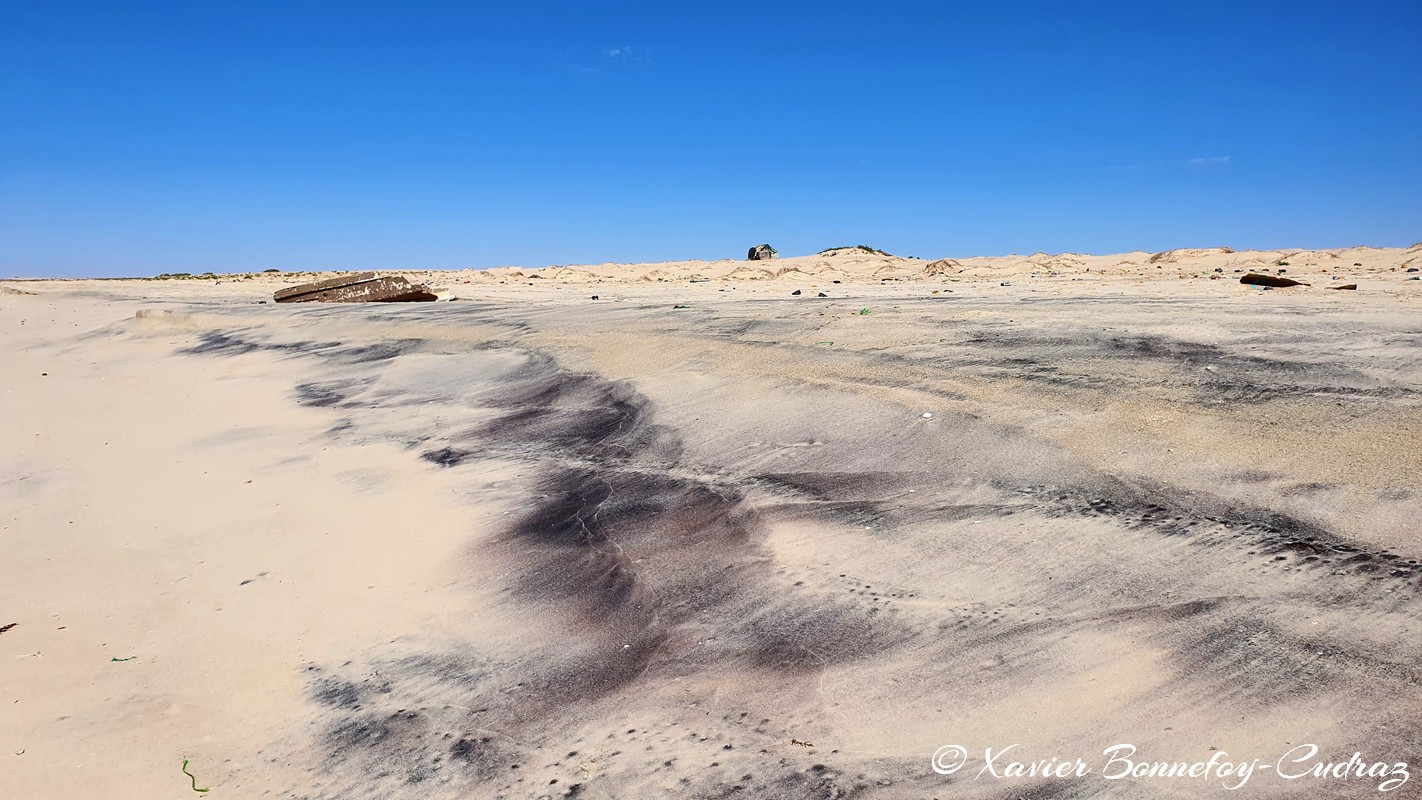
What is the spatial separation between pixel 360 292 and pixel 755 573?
36.1ft

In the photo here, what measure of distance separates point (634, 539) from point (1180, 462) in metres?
1.94

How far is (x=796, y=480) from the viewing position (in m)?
3.55

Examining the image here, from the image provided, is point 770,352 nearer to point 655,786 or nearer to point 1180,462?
point 1180,462

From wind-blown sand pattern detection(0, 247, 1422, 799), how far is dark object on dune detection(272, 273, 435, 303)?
255 inches

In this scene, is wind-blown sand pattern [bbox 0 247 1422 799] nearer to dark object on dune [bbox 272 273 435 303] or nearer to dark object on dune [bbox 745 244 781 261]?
dark object on dune [bbox 272 273 435 303]

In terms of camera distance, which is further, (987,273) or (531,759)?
(987,273)

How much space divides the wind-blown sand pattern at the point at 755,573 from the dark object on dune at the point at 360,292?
21.2 ft

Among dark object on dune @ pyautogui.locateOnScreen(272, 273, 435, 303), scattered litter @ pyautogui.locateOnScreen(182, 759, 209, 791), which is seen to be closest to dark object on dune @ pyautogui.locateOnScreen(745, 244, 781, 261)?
dark object on dune @ pyautogui.locateOnScreen(272, 273, 435, 303)

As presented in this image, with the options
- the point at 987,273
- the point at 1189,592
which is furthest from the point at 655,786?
the point at 987,273

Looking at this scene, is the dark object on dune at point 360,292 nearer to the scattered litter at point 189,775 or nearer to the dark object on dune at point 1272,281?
the dark object on dune at point 1272,281

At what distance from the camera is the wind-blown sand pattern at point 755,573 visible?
202cm

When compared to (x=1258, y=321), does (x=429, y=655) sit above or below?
below

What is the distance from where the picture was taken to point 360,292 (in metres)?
12.4

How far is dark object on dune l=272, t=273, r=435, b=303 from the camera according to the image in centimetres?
1209
